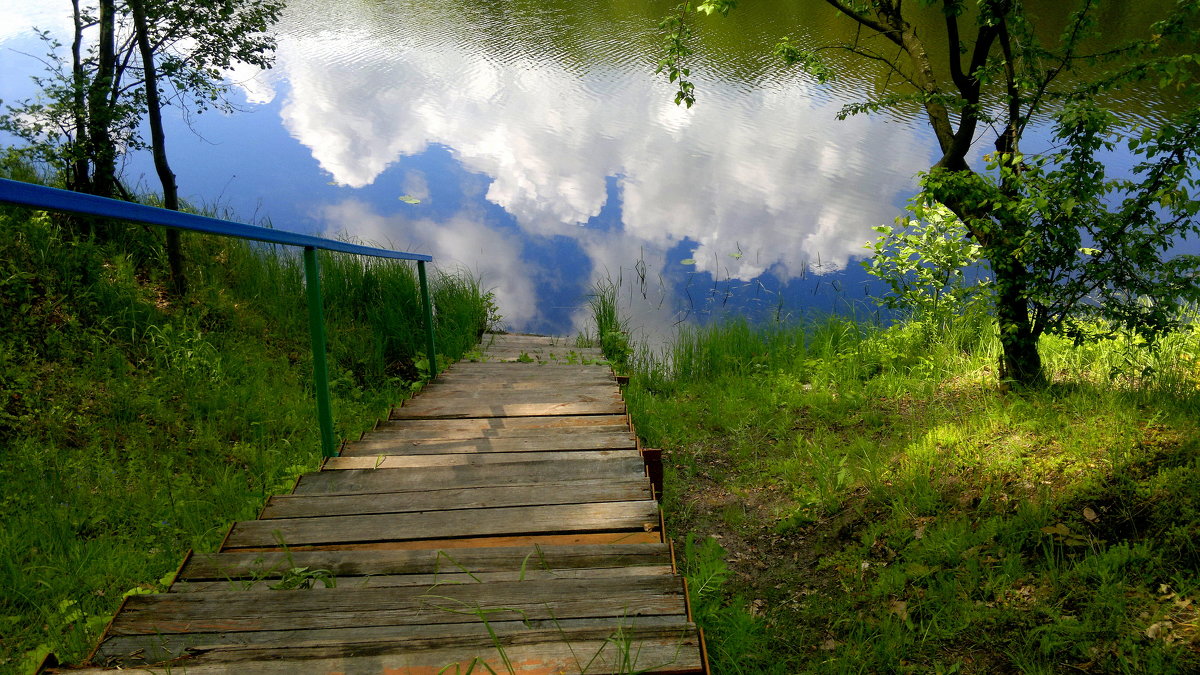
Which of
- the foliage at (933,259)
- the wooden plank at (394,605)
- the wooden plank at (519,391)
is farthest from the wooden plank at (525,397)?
the foliage at (933,259)

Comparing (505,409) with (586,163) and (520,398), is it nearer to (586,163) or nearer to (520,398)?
(520,398)

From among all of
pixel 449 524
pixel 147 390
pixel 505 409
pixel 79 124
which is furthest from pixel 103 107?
pixel 449 524

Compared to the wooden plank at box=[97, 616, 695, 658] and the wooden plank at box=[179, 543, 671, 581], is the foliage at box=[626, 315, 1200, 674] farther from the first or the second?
the wooden plank at box=[97, 616, 695, 658]

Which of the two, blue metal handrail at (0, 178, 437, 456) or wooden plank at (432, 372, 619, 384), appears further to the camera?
wooden plank at (432, 372, 619, 384)

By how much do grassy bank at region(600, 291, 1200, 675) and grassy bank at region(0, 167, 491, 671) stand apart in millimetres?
2211

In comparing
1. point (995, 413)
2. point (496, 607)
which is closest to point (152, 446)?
point (496, 607)

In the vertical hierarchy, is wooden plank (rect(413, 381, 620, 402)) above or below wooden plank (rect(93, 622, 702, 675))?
above

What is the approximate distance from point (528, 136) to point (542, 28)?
7.04 metres

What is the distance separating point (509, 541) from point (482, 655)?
83 centimetres

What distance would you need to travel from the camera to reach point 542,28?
1809cm

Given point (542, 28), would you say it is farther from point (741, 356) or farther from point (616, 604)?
point (616, 604)

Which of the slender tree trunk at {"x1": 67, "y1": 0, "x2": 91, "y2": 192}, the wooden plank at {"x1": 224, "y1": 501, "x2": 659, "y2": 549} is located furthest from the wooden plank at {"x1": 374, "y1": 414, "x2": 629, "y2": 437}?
the slender tree trunk at {"x1": 67, "y1": 0, "x2": 91, "y2": 192}

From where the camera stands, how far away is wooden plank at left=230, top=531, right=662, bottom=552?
213 centimetres

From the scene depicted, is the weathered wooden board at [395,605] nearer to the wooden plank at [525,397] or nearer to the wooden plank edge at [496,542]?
the wooden plank edge at [496,542]
